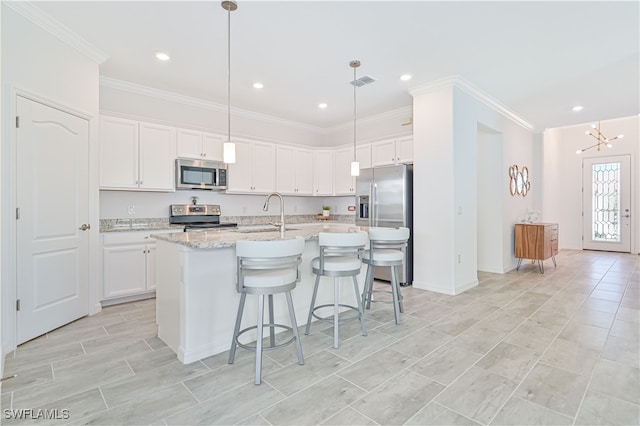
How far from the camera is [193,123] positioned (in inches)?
194

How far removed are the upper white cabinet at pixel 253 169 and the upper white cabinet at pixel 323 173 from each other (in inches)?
36.0

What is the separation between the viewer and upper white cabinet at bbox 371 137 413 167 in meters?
4.90

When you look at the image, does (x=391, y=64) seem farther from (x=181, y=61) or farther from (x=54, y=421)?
(x=54, y=421)

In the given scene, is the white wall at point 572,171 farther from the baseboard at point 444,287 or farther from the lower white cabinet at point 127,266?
the lower white cabinet at point 127,266

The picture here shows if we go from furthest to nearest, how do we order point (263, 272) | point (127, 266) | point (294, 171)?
1. point (294, 171)
2. point (127, 266)
3. point (263, 272)

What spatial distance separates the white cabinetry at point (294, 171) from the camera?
5.66 m

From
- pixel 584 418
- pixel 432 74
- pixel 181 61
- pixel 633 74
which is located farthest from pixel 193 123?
pixel 633 74

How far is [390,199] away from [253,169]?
2.25m

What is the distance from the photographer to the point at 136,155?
4.11 meters

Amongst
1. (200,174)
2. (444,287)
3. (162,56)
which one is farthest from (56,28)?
(444,287)

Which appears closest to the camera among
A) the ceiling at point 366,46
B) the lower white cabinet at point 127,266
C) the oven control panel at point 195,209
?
the ceiling at point 366,46

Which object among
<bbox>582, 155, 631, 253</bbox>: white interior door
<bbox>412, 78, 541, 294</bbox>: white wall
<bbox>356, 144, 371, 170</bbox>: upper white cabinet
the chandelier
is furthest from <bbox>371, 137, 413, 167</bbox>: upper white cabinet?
<bbox>582, 155, 631, 253</bbox>: white interior door

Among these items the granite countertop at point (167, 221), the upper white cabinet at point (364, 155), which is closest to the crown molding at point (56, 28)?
the granite countertop at point (167, 221)

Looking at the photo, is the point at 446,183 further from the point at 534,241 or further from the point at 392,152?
the point at 534,241
